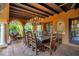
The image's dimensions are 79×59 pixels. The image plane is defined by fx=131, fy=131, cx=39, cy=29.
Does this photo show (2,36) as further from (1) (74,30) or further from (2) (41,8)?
(1) (74,30)

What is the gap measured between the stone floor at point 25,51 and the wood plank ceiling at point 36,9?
555 millimetres

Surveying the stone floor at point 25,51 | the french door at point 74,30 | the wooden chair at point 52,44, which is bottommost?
the stone floor at point 25,51

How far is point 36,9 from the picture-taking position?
8.13 feet

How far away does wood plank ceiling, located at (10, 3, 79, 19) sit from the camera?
2428 mm

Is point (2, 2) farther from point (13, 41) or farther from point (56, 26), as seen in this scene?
point (56, 26)

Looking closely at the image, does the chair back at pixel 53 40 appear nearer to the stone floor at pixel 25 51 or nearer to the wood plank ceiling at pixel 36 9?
the stone floor at pixel 25 51

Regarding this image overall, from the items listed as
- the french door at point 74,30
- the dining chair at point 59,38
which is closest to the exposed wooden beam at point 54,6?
the french door at point 74,30

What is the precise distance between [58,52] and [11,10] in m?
1.19

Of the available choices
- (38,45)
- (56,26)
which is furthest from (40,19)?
(38,45)

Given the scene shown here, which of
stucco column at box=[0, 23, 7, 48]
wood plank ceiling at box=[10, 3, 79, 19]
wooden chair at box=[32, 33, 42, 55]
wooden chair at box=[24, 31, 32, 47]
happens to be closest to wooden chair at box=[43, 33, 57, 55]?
wooden chair at box=[32, 33, 42, 55]

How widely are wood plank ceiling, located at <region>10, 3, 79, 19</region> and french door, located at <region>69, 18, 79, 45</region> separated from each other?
25cm

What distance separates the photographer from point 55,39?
8.27ft

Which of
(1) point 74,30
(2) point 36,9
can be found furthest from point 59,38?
(2) point 36,9

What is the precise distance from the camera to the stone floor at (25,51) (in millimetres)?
2455
